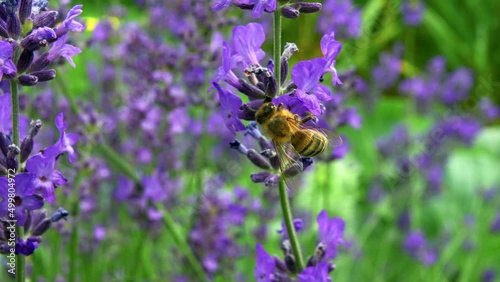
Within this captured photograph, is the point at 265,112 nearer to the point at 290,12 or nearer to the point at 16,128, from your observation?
the point at 290,12

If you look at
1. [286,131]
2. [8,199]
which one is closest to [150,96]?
[286,131]

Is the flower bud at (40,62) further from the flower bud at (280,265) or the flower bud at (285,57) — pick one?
the flower bud at (280,265)

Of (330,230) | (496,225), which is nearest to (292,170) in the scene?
(330,230)

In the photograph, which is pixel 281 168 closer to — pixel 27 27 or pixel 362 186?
pixel 27 27

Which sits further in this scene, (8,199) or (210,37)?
(210,37)

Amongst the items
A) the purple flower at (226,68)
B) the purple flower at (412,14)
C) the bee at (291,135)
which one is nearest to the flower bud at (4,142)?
the purple flower at (226,68)

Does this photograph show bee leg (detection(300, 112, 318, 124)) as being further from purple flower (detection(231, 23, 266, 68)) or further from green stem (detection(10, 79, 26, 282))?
green stem (detection(10, 79, 26, 282))
